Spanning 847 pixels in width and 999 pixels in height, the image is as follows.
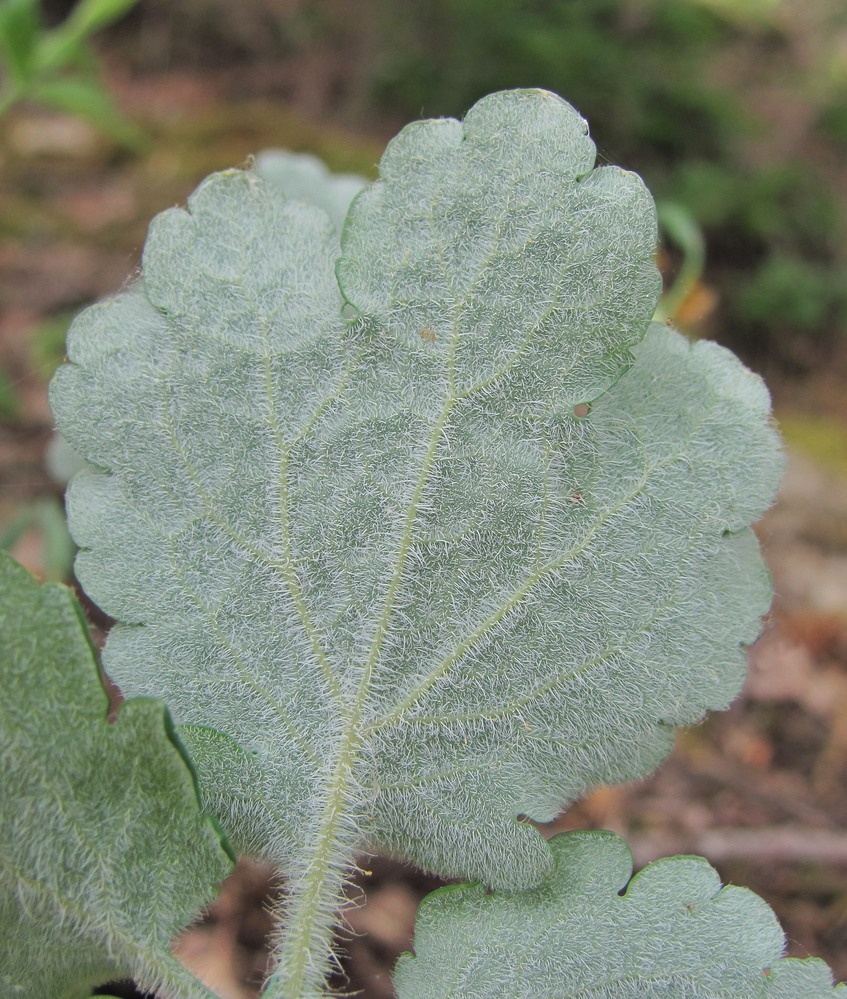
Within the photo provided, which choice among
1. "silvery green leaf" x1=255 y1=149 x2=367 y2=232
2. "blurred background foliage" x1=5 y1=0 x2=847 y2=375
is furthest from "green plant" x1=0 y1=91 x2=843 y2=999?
"blurred background foliage" x1=5 y1=0 x2=847 y2=375

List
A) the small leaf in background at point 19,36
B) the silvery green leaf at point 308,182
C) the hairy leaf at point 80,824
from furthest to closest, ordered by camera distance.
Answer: the small leaf in background at point 19,36, the silvery green leaf at point 308,182, the hairy leaf at point 80,824

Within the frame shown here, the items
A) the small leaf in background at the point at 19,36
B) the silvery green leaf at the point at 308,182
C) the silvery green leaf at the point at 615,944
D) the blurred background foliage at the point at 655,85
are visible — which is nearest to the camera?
the silvery green leaf at the point at 615,944

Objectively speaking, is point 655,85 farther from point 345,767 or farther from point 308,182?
point 345,767

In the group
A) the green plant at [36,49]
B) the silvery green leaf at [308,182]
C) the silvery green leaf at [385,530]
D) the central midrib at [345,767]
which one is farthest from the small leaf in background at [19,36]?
the central midrib at [345,767]

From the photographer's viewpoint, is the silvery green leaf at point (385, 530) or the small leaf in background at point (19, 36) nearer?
the silvery green leaf at point (385, 530)

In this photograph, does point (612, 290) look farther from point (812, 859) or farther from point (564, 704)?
point (812, 859)

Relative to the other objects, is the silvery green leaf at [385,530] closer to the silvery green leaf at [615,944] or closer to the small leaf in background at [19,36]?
the silvery green leaf at [615,944]

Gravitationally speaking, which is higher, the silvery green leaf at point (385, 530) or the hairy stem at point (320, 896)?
the silvery green leaf at point (385, 530)

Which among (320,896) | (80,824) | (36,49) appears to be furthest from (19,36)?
(320,896)
